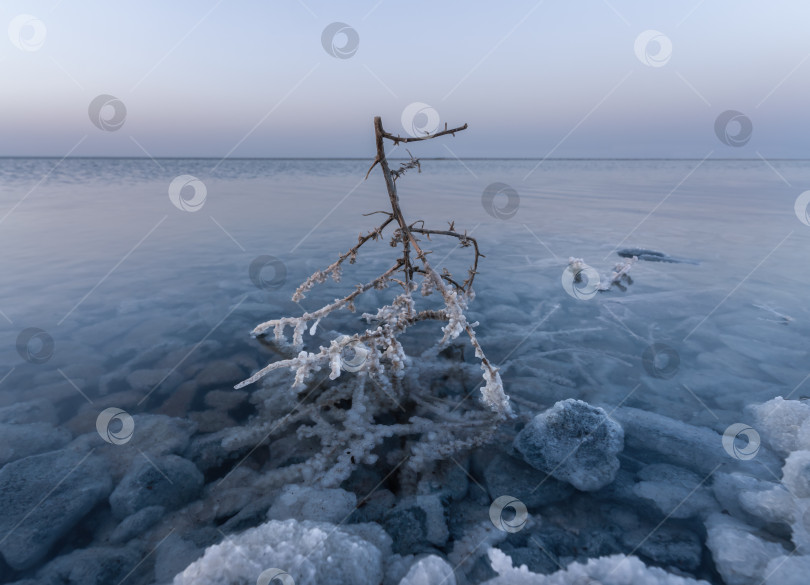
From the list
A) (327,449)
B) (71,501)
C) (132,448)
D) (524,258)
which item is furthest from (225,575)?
(524,258)

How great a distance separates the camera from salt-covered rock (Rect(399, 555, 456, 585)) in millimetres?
2549

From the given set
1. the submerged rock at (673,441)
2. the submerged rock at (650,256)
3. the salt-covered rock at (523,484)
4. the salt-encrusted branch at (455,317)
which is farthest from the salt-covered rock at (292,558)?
the submerged rock at (650,256)

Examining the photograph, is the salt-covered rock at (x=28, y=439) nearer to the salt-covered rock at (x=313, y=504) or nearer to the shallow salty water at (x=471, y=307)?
the shallow salty water at (x=471, y=307)

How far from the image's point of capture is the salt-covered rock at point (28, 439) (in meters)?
3.74

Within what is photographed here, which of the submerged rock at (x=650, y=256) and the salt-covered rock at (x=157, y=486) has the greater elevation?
the submerged rock at (x=650, y=256)

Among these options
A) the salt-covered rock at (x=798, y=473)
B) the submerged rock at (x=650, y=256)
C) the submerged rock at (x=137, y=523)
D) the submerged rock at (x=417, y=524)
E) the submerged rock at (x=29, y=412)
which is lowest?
the salt-covered rock at (x=798, y=473)

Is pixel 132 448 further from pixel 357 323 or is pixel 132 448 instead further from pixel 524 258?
pixel 524 258

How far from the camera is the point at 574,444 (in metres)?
3.66

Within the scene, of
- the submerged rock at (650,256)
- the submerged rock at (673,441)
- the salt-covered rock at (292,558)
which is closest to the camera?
the salt-covered rock at (292,558)

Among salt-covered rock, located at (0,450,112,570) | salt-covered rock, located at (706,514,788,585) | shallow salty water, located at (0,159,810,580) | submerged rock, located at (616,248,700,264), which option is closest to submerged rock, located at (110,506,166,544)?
salt-covered rock, located at (0,450,112,570)

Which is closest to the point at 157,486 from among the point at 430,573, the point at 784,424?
the point at 430,573

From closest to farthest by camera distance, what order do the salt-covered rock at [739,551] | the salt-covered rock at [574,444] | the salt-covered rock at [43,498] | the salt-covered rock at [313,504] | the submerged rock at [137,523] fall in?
the salt-covered rock at [739,551], the salt-covered rock at [43,498], the submerged rock at [137,523], the salt-covered rock at [313,504], the salt-covered rock at [574,444]

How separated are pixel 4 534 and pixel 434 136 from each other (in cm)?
445

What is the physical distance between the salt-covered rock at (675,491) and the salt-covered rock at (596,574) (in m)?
0.70
